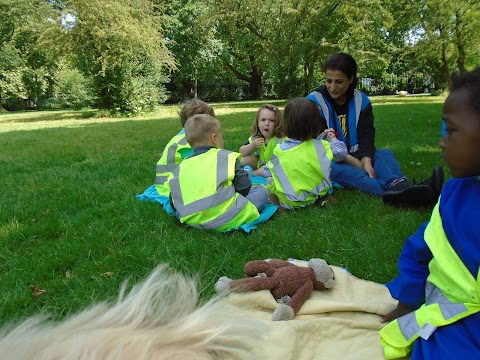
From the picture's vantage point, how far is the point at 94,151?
8.48 meters

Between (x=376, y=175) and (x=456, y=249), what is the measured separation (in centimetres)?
320

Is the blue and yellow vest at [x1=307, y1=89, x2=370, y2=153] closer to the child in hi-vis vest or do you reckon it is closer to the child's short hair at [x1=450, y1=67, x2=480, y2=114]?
the child in hi-vis vest

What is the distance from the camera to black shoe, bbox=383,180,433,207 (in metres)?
3.79

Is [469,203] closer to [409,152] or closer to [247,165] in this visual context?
[247,165]

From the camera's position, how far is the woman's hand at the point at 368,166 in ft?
15.2

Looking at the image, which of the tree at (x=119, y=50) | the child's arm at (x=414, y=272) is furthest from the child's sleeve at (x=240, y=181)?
the tree at (x=119, y=50)

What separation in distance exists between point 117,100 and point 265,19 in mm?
9204

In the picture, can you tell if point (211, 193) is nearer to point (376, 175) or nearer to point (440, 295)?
point (376, 175)

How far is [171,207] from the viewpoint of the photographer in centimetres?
418

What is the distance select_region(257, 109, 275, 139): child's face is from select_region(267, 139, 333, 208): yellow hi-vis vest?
3.44 ft

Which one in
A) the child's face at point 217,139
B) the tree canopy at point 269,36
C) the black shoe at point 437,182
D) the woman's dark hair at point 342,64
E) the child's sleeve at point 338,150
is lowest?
the black shoe at point 437,182

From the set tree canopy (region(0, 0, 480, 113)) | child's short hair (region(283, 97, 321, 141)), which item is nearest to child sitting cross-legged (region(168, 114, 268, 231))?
child's short hair (region(283, 97, 321, 141))

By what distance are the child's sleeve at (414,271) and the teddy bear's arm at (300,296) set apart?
0.59 m

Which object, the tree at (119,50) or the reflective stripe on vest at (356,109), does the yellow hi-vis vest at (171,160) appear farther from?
the tree at (119,50)
